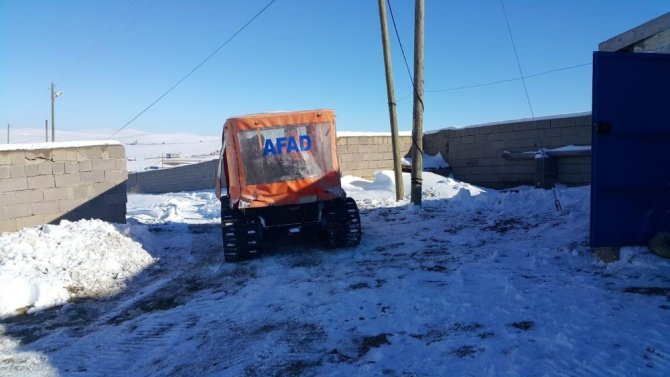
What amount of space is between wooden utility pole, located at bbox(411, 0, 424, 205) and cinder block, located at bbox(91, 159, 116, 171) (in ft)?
24.4

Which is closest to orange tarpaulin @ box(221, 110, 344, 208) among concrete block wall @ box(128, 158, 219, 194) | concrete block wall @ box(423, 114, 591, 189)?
concrete block wall @ box(423, 114, 591, 189)

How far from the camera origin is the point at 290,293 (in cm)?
580

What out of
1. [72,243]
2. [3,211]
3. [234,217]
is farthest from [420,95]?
[3,211]

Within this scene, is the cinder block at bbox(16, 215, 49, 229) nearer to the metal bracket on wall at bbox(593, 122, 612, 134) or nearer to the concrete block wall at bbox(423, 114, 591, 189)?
the metal bracket on wall at bbox(593, 122, 612, 134)

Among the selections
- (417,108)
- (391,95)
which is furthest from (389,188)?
(417,108)

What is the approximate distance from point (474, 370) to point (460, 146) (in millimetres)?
15241

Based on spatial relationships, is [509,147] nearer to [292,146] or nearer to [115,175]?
[292,146]

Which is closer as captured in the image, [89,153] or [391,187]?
[89,153]

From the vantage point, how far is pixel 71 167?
10555 millimetres

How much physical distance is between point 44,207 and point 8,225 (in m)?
0.76

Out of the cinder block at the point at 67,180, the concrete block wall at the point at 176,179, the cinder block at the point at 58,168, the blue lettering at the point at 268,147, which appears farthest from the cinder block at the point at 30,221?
the concrete block wall at the point at 176,179

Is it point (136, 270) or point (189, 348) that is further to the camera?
point (136, 270)

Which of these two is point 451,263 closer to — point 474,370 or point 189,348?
point 474,370

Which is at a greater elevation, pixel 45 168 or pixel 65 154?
pixel 65 154
